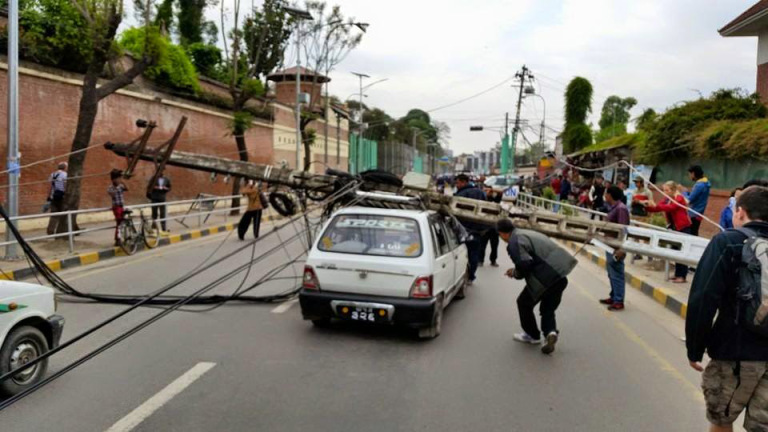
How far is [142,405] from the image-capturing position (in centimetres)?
448

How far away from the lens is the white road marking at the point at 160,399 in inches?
162

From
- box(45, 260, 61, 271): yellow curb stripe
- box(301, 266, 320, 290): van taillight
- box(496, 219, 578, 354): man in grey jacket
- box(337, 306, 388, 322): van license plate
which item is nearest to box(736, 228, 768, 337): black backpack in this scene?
box(496, 219, 578, 354): man in grey jacket

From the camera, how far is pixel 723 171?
1595cm

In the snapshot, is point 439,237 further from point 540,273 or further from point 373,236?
point 540,273

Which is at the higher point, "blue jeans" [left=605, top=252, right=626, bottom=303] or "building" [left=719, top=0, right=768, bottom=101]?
"building" [left=719, top=0, right=768, bottom=101]

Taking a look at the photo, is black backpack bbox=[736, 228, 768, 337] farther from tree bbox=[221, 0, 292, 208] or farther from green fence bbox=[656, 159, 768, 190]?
tree bbox=[221, 0, 292, 208]

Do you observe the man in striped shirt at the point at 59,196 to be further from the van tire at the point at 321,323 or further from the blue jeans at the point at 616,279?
the blue jeans at the point at 616,279

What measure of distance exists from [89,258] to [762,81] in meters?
19.5

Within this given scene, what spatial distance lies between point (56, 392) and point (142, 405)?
844mm

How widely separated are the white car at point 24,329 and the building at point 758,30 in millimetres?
19614

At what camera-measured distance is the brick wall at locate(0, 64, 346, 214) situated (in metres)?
15.8

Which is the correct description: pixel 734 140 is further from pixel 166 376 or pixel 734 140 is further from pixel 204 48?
pixel 204 48

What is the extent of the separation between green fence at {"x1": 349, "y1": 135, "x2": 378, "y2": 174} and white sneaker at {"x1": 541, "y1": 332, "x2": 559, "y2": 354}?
47.9 meters

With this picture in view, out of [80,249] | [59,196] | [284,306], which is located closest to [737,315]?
[284,306]
